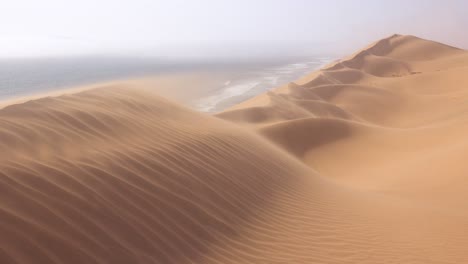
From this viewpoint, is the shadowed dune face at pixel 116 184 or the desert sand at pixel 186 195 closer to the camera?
the shadowed dune face at pixel 116 184

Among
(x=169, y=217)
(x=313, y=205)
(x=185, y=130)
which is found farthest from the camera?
(x=185, y=130)

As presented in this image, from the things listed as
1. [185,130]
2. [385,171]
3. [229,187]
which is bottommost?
[385,171]

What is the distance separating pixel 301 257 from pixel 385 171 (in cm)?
594

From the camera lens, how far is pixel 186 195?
4.92 meters

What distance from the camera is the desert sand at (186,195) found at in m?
3.63

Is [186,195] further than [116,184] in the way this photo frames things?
Yes

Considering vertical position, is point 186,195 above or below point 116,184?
below

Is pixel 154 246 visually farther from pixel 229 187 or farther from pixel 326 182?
pixel 326 182

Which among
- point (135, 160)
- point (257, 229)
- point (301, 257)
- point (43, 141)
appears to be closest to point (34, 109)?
point (43, 141)

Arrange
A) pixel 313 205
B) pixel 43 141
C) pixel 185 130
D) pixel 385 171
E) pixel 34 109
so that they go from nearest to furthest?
pixel 43 141, pixel 34 109, pixel 313 205, pixel 185 130, pixel 385 171

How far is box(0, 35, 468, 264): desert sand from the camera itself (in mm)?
3633

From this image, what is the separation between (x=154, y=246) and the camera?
152 inches

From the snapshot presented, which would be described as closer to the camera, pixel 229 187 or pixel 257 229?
pixel 257 229

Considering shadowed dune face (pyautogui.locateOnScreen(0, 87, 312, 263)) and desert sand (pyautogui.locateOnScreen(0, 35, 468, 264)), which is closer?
shadowed dune face (pyautogui.locateOnScreen(0, 87, 312, 263))
